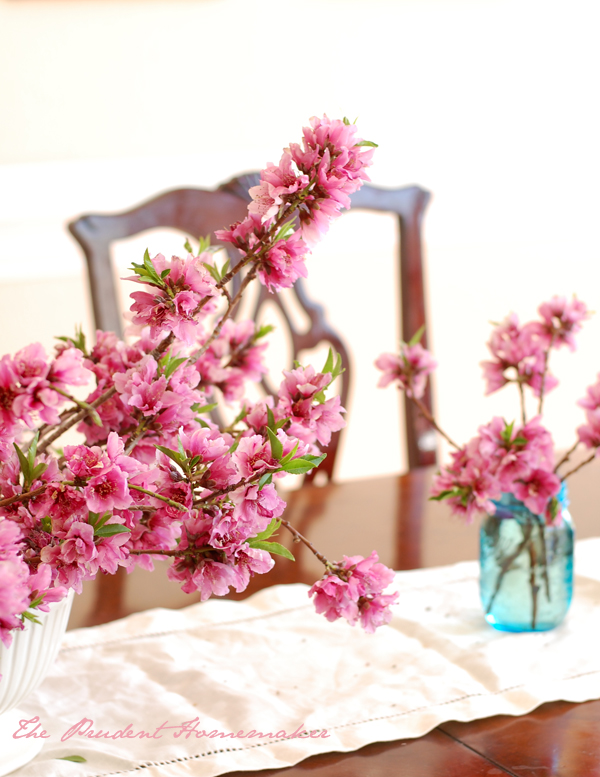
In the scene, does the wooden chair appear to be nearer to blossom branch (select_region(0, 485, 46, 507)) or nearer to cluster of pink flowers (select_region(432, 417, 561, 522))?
cluster of pink flowers (select_region(432, 417, 561, 522))

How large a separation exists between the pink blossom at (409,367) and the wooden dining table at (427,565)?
0.13 m

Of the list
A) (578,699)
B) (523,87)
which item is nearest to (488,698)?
(578,699)

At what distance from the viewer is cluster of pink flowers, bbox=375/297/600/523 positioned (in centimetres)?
77

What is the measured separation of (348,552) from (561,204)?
1.95m

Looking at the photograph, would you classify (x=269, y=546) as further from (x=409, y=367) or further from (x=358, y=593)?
(x=409, y=367)

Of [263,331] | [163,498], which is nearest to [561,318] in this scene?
[263,331]


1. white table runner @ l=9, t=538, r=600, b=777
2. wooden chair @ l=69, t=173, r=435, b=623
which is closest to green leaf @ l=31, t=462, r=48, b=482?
white table runner @ l=9, t=538, r=600, b=777

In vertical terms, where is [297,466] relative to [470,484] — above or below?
above

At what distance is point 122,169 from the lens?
87.9 inches

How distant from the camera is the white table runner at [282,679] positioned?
675 millimetres

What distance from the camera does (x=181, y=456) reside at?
51cm

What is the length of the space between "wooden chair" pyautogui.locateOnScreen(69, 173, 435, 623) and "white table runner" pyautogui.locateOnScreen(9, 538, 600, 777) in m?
0.59

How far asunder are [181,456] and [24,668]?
21 cm

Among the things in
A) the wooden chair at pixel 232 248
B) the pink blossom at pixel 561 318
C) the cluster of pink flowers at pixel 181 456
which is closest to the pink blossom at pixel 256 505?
the cluster of pink flowers at pixel 181 456
